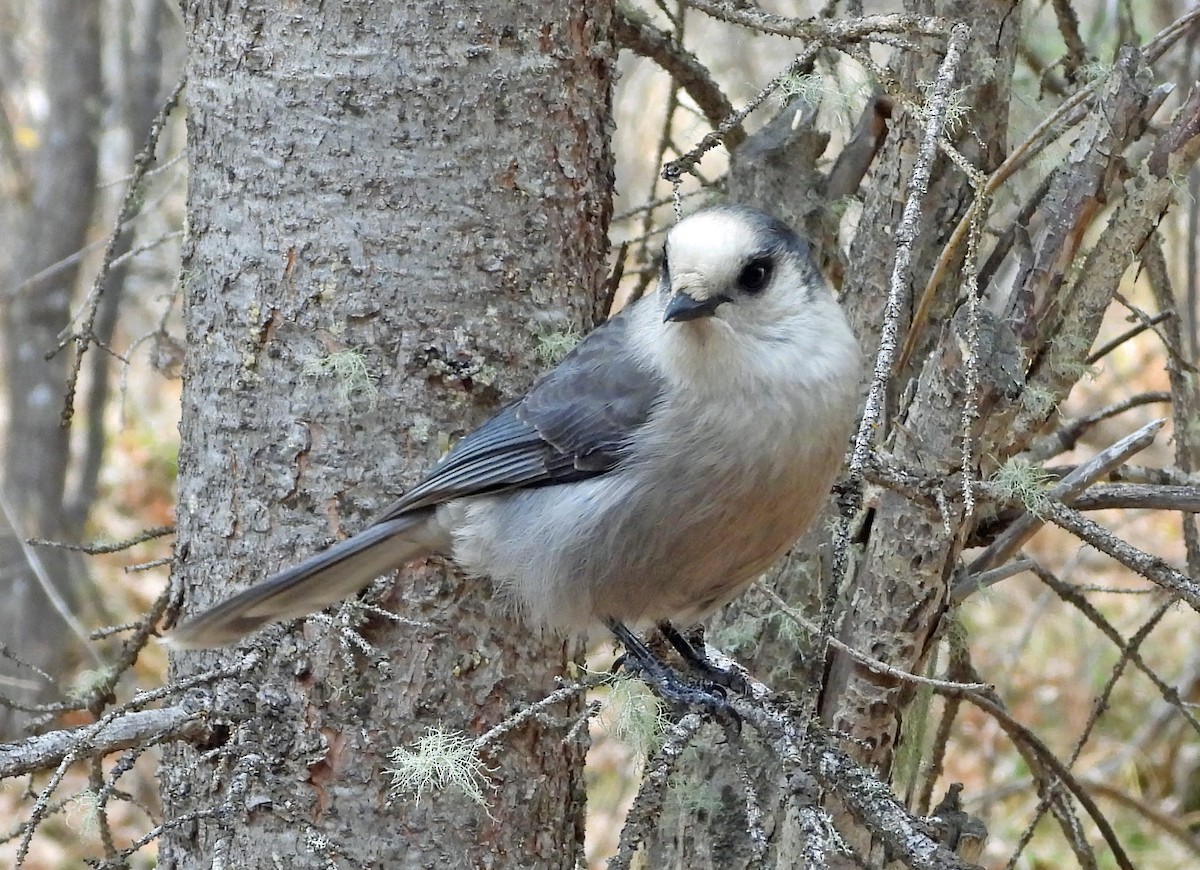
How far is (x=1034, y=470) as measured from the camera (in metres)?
2.27

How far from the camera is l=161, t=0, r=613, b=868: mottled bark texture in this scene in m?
2.33

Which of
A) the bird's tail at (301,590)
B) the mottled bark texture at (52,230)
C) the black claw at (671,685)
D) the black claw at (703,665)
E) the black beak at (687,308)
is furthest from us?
the mottled bark texture at (52,230)

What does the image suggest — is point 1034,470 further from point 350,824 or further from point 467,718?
point 350,824

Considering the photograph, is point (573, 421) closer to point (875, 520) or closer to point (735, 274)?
point (735, 274)

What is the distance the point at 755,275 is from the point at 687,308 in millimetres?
195

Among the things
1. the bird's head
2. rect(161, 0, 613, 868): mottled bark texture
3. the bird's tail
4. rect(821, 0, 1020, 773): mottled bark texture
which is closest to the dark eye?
the bird's head

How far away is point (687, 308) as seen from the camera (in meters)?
2.16

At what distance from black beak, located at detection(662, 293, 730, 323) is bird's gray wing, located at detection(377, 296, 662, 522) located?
28 centimetres

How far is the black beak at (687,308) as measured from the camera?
84.9 inches

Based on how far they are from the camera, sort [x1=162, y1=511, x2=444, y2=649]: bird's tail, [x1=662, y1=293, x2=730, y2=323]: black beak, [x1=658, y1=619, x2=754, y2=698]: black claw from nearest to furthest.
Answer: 1. [x1=662, y1=293, x2=730, y2=323]: black beak
2. [x1=162, y1=511, x2=444, y2=649]: bird's tail
3. [x1=658, y1=619, x2=754, y2=698]: black claw

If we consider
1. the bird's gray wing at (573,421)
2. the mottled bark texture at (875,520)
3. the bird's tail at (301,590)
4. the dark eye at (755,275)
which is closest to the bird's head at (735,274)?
the dark eye at (755,275)

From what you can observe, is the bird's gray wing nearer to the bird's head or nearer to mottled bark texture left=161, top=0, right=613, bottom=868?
mottled bark texture left=161, top=0, right=613, bottom=868

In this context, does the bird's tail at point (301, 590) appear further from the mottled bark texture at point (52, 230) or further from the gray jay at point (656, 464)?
the mottled bark texture at point (52, 230)

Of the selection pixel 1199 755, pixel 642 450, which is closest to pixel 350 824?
pixel 642 450
